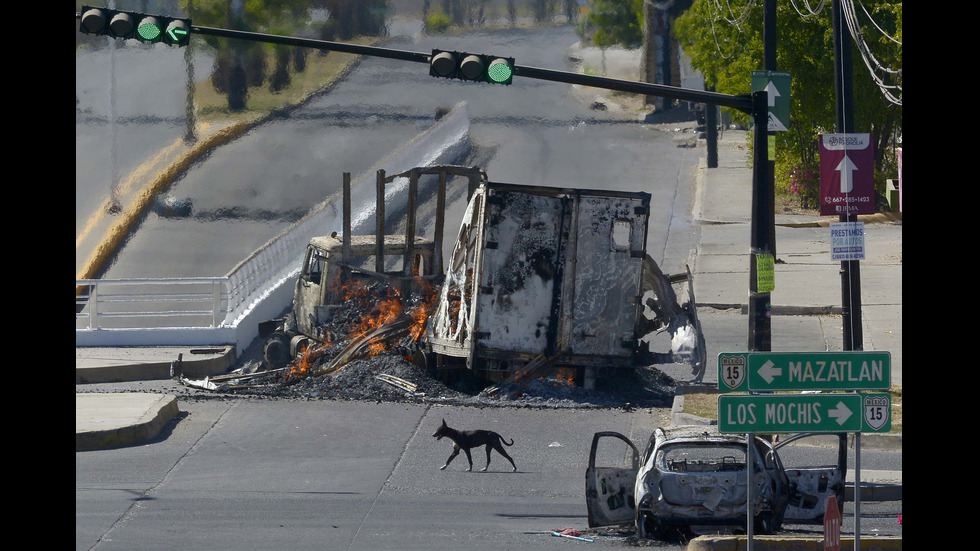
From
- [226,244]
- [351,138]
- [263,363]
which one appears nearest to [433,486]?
[263,363]

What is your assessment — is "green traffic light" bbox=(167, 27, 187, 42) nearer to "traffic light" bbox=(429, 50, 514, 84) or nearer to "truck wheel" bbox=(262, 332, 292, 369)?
"traffic light" bbox=(429, 50, 514, 84)

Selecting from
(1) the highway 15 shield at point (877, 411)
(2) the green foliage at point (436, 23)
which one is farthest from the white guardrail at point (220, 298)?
(2) the green foliage at point (436, 23)

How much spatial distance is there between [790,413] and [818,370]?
1.45 feet

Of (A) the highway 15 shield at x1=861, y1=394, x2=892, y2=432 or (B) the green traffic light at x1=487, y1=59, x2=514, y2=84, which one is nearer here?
(A) the highway 15 shield at x1=861, y1=394, x2=892, y2=432

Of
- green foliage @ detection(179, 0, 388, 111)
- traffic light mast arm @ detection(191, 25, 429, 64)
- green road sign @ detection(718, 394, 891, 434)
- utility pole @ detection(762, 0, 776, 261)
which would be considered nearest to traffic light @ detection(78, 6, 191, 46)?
traffic light mast arm @ detection(191, 25, 429, 64)

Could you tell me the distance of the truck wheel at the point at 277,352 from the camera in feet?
67.5

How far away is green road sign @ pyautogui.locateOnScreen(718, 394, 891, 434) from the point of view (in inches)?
368

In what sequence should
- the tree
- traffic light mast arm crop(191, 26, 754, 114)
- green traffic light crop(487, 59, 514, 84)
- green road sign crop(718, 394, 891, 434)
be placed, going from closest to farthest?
1. green road sign crop(718, 394, 891, 434)
2. traffic light mast arm crop(191, 26, 754, 114)
3. green traffic light crop(487, 59, 514, 84)
4. the tree

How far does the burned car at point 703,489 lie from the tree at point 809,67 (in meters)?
20.5

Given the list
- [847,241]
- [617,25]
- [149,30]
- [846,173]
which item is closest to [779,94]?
[846,173]

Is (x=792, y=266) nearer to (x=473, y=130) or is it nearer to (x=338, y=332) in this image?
(x=338, y=332)

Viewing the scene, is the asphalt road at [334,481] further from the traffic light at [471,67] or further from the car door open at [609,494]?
the traffic light at [471,67]

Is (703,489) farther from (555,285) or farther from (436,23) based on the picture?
(436,23)
